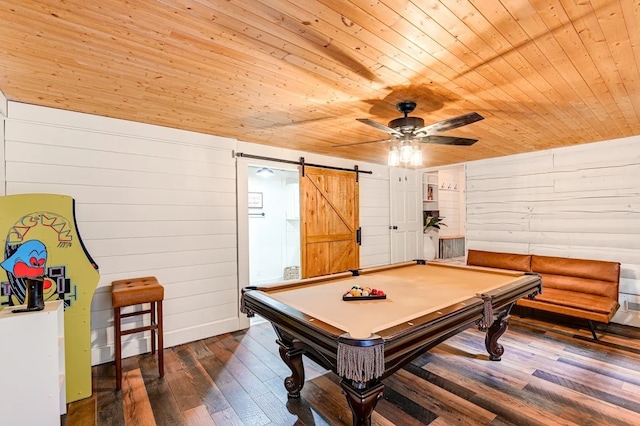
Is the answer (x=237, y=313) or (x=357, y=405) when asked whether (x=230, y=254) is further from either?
(x=357, y=405)

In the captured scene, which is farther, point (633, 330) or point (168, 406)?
point (633, 330)

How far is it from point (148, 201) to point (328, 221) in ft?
8.28

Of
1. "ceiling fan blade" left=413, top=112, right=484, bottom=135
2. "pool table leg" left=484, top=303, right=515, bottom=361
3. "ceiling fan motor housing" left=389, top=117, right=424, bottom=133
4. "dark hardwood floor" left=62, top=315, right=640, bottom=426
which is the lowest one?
"dark hardwood floor" left=62, top=315, right=640, bottom=426

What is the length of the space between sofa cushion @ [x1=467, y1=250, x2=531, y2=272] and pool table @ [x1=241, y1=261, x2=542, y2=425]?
1665mm

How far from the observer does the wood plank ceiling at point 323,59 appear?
1.49 metres

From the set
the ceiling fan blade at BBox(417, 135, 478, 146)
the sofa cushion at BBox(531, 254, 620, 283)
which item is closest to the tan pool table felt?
the ceiling fan blade at BBox(417, 135, 478, 146)

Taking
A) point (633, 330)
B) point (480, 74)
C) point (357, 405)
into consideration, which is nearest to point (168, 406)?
point (357, 405)

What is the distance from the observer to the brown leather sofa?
135 inches

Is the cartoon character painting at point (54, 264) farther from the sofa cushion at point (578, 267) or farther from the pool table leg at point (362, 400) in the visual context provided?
the sofa cushion at point (578, 267)

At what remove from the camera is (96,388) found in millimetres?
2553

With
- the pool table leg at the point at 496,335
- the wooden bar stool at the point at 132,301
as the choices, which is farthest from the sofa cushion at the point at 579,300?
the wooden bar stool at the point at 132,301

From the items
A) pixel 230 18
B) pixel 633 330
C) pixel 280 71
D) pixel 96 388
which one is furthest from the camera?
pixel 633 330

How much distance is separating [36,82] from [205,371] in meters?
2.65

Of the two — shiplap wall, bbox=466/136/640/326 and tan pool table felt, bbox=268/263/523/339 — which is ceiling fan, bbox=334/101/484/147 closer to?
tan pool table felt, bbox=268/263/523/339
